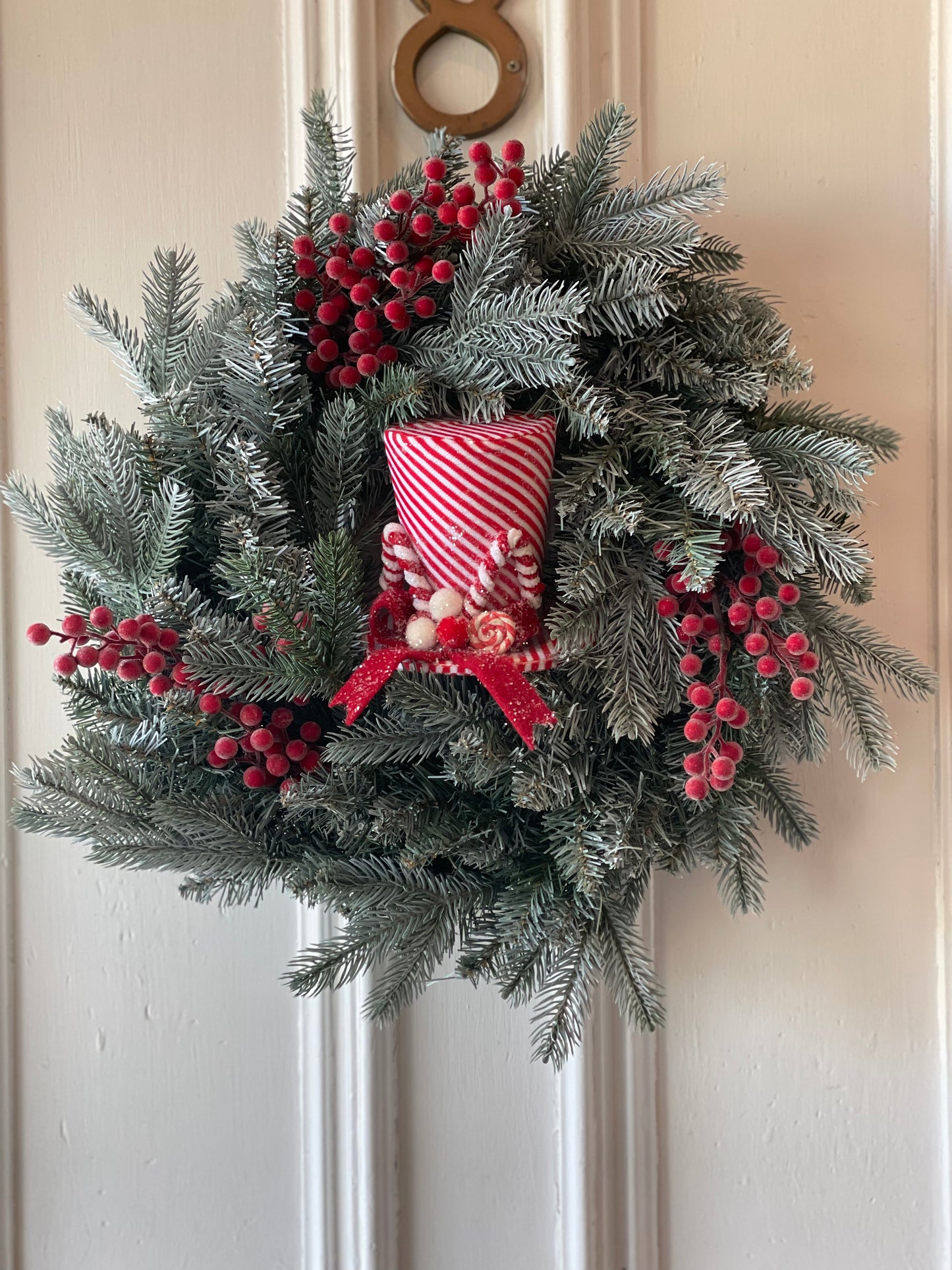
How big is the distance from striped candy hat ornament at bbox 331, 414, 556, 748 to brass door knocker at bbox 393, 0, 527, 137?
0.34 m

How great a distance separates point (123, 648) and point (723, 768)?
339mm

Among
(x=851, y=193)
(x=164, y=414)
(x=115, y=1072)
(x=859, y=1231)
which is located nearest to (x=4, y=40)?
(x=164, y=414)

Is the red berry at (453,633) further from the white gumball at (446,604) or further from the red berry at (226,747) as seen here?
the red berry at (226,747)

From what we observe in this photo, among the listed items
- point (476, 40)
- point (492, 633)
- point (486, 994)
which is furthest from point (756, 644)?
point (476, 40)

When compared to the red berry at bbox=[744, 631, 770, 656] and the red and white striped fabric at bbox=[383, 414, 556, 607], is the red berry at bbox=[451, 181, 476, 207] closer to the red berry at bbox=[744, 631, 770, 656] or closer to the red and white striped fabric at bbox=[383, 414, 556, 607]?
the red and white striped fabric at bbox=[383, 414, 556, 607]

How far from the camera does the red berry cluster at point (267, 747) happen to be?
485 millimetres

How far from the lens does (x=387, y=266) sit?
1.72 ft

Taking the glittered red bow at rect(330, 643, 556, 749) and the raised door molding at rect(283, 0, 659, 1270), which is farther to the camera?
the raised door molding at rect(283, 0, 659, 1270)

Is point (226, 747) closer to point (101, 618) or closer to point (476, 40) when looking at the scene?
point (101, 618)

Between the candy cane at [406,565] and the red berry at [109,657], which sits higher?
the candy cane at [406,565]

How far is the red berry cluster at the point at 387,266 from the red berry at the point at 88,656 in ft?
0.72

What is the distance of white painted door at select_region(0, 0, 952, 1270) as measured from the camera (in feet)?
2.26

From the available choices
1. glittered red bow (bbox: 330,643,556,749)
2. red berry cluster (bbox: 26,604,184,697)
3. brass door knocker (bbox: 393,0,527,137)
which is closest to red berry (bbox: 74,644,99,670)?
red berry cluster (bbox: 26,604,184,697)

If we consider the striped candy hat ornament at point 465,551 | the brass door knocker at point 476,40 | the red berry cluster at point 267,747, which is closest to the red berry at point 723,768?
the striped candy hat ornament at point 465,551
